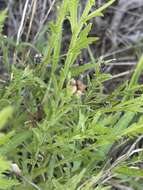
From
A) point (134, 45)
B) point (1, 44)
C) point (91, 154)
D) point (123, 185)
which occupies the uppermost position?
point (1, 44)

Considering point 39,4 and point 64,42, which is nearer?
point 39,4

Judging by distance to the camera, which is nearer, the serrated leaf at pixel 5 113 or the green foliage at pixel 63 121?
the serrated leaf at pixel 5 113

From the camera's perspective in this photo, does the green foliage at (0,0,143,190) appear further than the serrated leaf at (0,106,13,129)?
Yes

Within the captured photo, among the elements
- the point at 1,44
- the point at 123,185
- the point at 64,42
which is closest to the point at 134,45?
the point at 64,42

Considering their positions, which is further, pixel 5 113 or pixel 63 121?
pixel 63 121

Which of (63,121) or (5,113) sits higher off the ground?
(5,113)

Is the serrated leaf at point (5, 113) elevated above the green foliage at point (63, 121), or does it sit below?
above

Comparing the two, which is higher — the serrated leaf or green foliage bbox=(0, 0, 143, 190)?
the serrated leaf

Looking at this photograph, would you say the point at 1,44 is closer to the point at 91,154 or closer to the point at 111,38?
the point at 91,154
